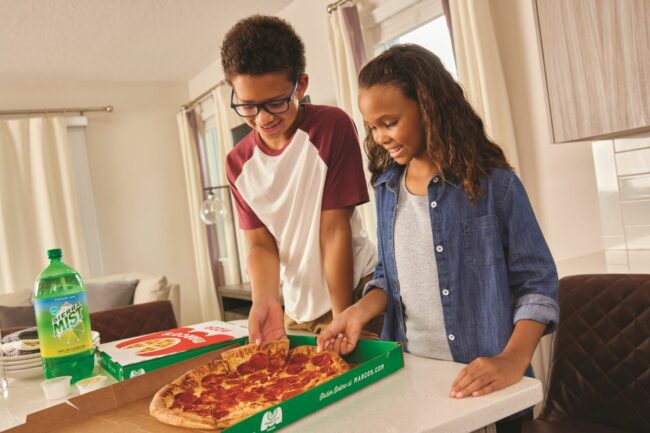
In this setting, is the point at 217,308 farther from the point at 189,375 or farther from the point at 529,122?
the point at 189,375

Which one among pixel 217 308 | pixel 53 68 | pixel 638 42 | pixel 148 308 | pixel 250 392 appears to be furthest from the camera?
pixel 217 308

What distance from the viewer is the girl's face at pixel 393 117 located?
3.60ft

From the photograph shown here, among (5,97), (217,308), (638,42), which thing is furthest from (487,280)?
(5,97)

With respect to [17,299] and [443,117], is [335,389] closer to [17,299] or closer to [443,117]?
[443,117]

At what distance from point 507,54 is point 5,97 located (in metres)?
4.74

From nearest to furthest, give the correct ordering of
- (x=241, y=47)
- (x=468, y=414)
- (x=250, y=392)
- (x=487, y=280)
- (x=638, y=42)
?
1. (x=468, y=414)
2. (x=250, y=392)
3. (x=487, y=280)
4. (x=241, y=47)
5. (x=638, y=42)

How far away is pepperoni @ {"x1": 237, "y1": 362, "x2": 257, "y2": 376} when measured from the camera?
1.00 metres

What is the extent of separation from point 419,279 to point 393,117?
0.31 metres

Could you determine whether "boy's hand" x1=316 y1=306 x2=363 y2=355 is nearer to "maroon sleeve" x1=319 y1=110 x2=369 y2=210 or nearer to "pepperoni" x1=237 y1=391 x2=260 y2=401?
"pepperoni" x1=237 y1=391 x2=260 y2=401

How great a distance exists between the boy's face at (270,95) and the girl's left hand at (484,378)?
71 cm

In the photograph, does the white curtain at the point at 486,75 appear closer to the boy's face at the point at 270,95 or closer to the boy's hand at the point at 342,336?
the boy's face at the point at 270,95

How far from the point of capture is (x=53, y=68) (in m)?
5.37

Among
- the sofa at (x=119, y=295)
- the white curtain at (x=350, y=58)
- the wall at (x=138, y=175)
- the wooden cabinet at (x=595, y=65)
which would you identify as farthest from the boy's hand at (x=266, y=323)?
the wall at (x=138, y=175)

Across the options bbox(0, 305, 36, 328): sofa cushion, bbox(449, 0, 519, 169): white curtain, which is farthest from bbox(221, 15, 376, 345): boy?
bbox(0, 305, 36, 328): sofa cushion
